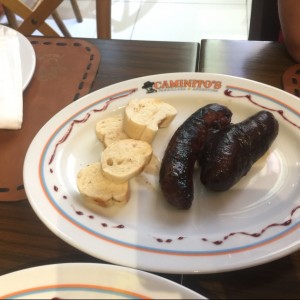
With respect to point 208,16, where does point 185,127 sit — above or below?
above

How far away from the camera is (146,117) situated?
812mm

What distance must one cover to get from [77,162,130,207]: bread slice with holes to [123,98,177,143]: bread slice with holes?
0.42 feet

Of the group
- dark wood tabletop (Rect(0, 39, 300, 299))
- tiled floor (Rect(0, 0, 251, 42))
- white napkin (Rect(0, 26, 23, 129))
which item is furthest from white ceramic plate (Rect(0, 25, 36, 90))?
tiled floor (Rect(0, 0, 251, 42))

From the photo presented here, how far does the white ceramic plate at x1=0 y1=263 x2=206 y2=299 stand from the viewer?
0.48m

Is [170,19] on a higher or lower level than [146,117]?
lower

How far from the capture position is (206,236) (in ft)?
2.02

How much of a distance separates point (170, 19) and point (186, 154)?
7.68 ft

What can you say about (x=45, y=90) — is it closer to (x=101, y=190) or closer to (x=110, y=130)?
(x=110, y=130)

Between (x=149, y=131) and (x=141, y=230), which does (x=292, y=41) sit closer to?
(x=149, y=131)

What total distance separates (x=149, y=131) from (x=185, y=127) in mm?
85

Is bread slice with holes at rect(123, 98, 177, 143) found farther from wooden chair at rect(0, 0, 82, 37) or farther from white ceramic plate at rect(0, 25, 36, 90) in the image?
wooden chair at rect(0, 0, 82, 37)

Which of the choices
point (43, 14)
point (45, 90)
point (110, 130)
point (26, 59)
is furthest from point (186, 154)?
point (43, 14)

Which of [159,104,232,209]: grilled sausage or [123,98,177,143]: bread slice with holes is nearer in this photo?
[159,104,232,209]: grilled sausage

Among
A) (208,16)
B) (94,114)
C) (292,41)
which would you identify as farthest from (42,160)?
(208,16)
